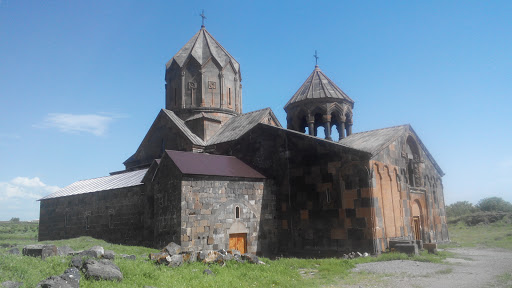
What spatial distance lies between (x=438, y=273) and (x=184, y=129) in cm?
963

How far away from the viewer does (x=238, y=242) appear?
10.1 meters

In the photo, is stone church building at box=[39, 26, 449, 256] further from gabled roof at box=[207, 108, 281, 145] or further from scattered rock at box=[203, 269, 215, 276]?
scattered rock at box=[203, 269, 215, 276]

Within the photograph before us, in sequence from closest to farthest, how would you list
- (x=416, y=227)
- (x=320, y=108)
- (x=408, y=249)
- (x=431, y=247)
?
1. (x=408, y=249)
2. (x=431, y=247)
3. (x=416, y=227)
4. (x=320, y=108)

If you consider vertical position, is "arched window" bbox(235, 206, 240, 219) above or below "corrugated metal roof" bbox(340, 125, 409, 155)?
below

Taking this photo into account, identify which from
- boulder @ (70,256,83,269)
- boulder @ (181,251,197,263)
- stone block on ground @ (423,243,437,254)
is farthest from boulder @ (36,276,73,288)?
stone block on ground @ (423,243,437,254)

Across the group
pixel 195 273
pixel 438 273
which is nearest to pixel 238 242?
pixel 195 273

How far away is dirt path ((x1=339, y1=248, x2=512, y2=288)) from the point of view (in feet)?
19.7

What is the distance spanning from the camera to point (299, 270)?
7.65 meters

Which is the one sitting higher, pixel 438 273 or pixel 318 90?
pixel 318 90

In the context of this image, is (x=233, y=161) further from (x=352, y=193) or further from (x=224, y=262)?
(x=224, y=262)

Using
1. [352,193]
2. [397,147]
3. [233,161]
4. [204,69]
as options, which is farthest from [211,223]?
[204,69]

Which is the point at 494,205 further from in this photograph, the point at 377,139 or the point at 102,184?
the point at 102,184

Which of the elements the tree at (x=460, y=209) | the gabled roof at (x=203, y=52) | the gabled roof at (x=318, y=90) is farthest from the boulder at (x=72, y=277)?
the tree at (x=460, y=209)

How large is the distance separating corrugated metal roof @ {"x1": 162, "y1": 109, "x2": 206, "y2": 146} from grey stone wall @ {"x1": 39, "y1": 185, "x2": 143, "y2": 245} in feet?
8.94
